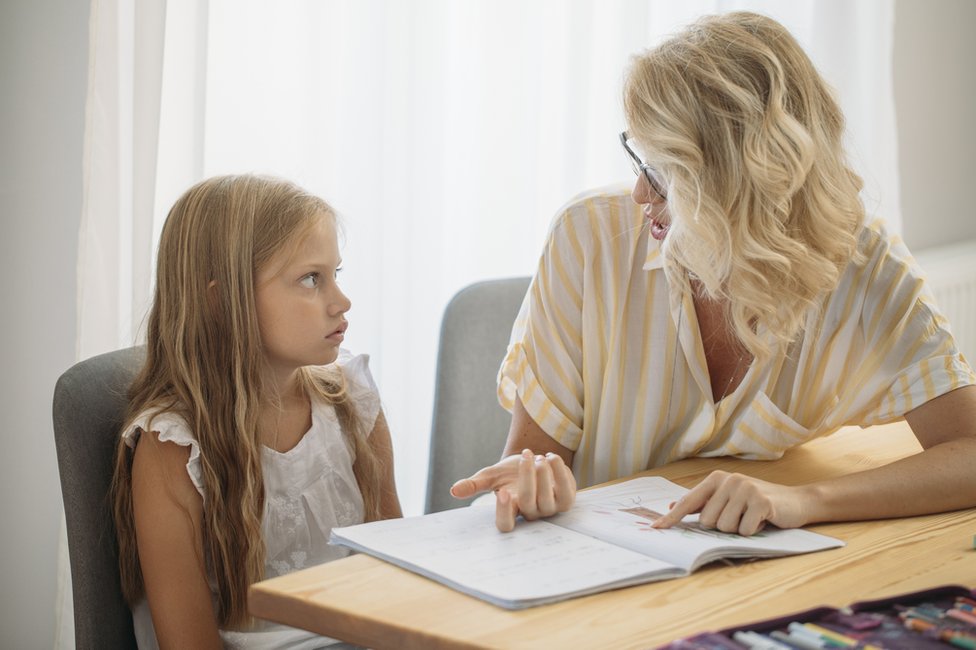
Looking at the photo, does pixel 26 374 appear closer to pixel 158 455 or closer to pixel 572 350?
pixel 158 455

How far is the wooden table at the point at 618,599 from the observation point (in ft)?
2.76

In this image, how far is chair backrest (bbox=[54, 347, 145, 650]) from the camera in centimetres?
118

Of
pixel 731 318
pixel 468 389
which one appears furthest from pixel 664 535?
pixel 468 389

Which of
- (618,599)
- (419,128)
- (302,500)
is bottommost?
(302,500)

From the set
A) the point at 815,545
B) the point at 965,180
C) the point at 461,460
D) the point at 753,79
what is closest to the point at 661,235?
the point at 753,79

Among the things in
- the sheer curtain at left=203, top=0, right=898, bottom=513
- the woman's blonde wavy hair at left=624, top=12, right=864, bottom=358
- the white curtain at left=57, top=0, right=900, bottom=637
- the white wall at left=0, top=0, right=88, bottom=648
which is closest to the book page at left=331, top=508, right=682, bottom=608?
the woman's blonde wavy hair at left=624, top=12, right=864, bottom=358

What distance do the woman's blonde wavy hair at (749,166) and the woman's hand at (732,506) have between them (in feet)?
0.94

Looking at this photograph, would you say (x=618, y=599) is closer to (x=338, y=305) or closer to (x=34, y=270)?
(x=338, y=305)

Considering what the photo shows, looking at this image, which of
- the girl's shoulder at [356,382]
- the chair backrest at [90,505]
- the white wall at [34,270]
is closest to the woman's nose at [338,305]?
the girl's shoulder at [356,382]

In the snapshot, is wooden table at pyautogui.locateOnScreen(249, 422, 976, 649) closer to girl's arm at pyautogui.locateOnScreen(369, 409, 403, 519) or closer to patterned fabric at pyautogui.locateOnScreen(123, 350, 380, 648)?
patterned fabric at pyautogui.locateOnScreen(123, 350, 380, 648)

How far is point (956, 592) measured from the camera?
0.93 m

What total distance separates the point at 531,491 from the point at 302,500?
1.63 ft

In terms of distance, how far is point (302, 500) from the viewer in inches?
58.0

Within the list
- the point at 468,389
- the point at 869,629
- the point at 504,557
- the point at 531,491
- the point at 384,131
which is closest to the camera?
the point at 869,629
